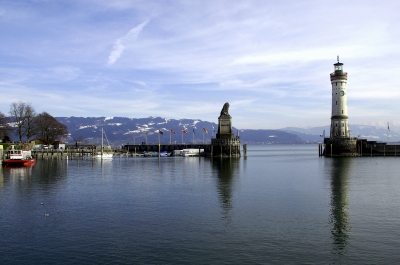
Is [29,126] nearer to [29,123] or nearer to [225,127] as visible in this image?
[29,123]

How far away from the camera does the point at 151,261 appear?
74.2ft

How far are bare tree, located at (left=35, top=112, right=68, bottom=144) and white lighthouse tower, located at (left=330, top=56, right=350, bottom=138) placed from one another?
10208 cm

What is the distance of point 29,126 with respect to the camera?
13662 cm

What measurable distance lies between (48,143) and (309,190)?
4759 inches

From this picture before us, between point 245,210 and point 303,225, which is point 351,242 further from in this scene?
point 245,210

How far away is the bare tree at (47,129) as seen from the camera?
473ft

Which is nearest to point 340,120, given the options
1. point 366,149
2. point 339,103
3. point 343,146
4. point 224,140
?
point 339,103

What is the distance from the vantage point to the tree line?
131 metres

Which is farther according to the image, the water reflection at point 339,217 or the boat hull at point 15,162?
the boat hull at point 15,162

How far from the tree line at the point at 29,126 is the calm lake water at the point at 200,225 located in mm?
88973

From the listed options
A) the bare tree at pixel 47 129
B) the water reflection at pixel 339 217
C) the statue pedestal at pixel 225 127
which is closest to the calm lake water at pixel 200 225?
the water reflection at pixel 339 217

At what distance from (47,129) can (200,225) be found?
129986 mm

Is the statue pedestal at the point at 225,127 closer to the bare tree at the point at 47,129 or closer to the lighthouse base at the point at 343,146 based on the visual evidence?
the lighthouse base at the point at 343,146

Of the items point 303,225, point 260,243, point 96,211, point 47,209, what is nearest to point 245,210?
point 303,225
